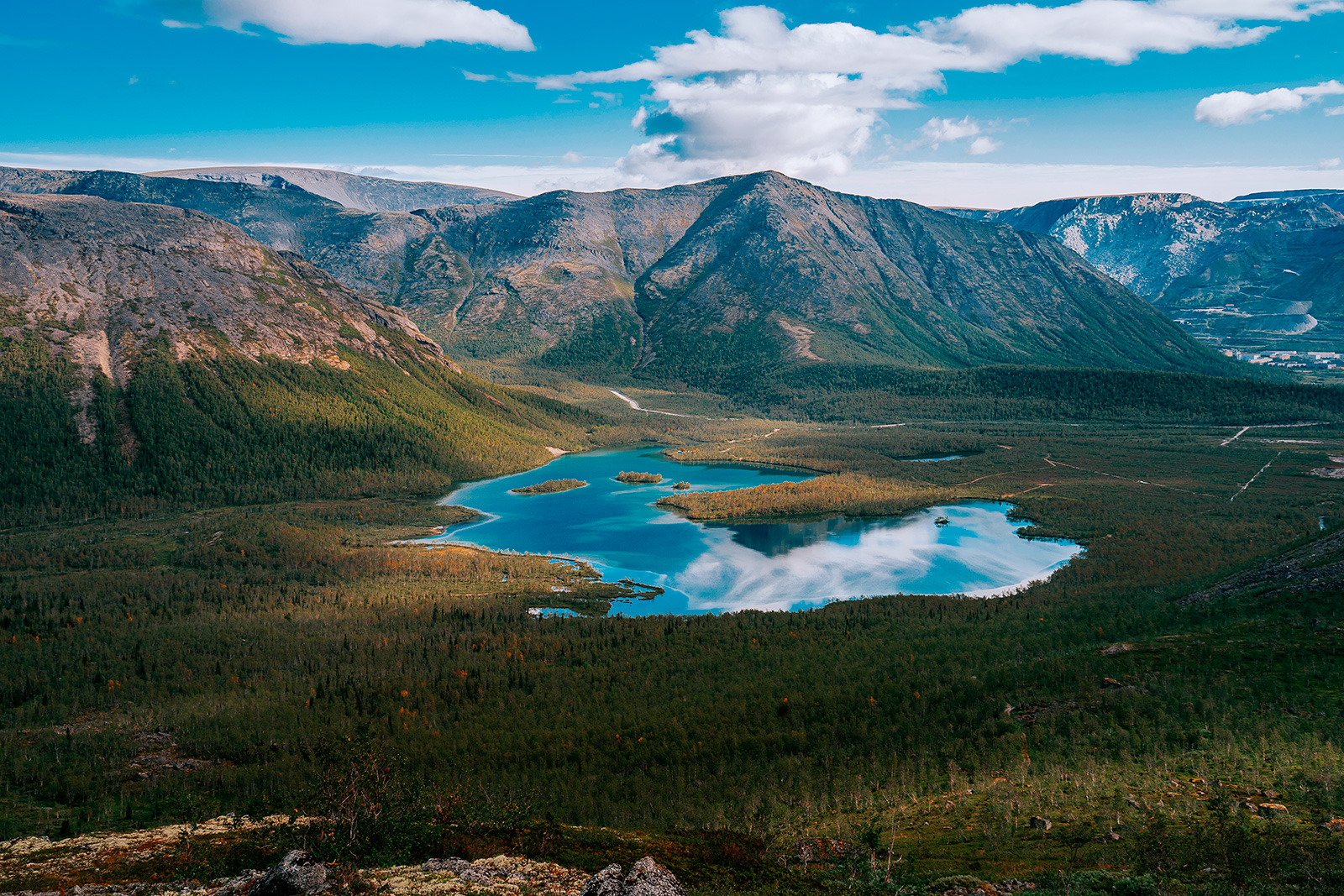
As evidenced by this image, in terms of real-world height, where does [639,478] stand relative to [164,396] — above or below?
below

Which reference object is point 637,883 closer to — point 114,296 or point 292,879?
point 292,879

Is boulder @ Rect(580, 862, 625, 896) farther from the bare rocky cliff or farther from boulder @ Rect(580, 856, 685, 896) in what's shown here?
the bare rocky cliff

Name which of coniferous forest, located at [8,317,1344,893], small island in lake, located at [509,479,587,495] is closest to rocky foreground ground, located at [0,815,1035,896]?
coniferous forest, located at [8,317,1344,893]

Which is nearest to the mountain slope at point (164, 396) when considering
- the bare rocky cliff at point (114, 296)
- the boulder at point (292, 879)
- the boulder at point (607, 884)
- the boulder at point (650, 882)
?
the bare rocky cliff at point (114, 296)

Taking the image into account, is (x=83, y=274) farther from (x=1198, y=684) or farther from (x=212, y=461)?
(x=1198, y=684)

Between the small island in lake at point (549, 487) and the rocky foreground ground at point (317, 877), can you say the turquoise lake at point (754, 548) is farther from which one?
the rocky foreground ground at point (317, 877)

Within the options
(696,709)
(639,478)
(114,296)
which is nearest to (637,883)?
(696,709)

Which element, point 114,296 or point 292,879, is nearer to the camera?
point 292,879
